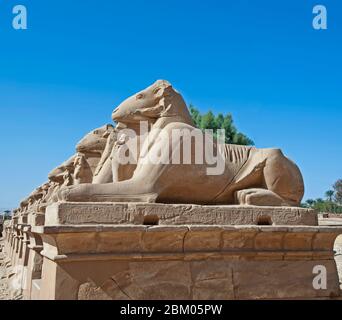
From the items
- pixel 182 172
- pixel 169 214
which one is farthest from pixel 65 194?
pixel 182 172

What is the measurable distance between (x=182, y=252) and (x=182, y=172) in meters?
0.82

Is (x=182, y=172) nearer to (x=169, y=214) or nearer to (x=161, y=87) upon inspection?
(x=169, y=214)

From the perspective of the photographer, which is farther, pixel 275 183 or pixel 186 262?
pixel 275 183

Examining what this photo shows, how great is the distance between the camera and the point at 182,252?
4.14m

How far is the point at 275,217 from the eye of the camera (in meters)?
4.59

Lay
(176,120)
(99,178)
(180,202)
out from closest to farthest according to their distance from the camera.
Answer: (180,202)
(176,120)
(99,178)

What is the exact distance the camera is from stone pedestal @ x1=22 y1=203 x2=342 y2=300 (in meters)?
3.78

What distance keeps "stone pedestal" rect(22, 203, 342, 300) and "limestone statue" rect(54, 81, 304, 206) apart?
221 millimetres
